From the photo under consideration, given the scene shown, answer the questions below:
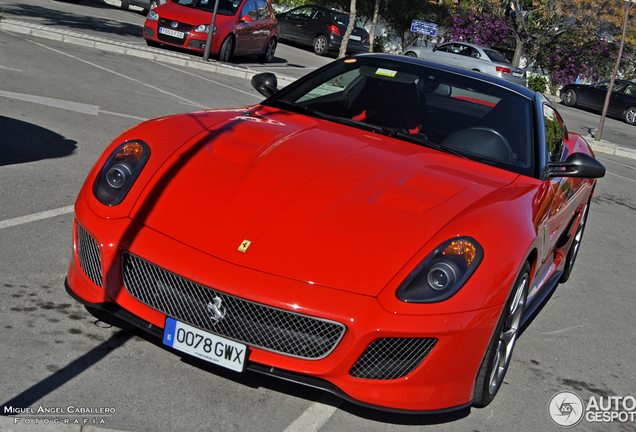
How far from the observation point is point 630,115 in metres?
25.8

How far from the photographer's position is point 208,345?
289cm

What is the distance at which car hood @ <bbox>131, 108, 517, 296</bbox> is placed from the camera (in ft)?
9.90

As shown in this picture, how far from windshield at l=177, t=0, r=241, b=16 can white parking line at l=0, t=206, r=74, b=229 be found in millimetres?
11424

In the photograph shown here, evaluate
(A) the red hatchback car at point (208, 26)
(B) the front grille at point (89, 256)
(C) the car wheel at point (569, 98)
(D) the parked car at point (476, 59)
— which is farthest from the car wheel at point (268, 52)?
(B) the front grille at point (89, 256)

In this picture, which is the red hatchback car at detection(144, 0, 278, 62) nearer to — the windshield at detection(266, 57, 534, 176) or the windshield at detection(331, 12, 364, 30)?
the windshield at detection(331, 12, 364, 30)

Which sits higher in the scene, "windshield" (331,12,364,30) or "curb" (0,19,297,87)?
"windshield" (331,12,364,30)

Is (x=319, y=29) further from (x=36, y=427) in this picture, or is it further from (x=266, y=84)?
(x=36, y=427)

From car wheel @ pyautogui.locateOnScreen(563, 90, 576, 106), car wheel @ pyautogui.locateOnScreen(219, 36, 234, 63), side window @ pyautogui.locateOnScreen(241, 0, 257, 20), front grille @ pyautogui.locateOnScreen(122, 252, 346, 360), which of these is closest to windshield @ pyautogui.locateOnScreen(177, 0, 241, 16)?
side window @ pyautogui.locateOnScreen(241, 0, 257, 20)

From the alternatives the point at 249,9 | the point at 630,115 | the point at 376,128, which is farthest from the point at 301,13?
the point at 376,128

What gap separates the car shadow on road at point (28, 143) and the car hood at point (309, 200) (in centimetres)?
292

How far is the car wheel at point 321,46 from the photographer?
2406cm

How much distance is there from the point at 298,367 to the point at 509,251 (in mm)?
1084

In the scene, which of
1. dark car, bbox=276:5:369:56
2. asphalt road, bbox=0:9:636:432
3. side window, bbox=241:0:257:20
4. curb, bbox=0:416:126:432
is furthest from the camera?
dark car, bbox=276:5:369:56

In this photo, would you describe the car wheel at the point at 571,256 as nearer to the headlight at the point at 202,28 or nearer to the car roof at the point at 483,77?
the car roof at the point at 483,77
